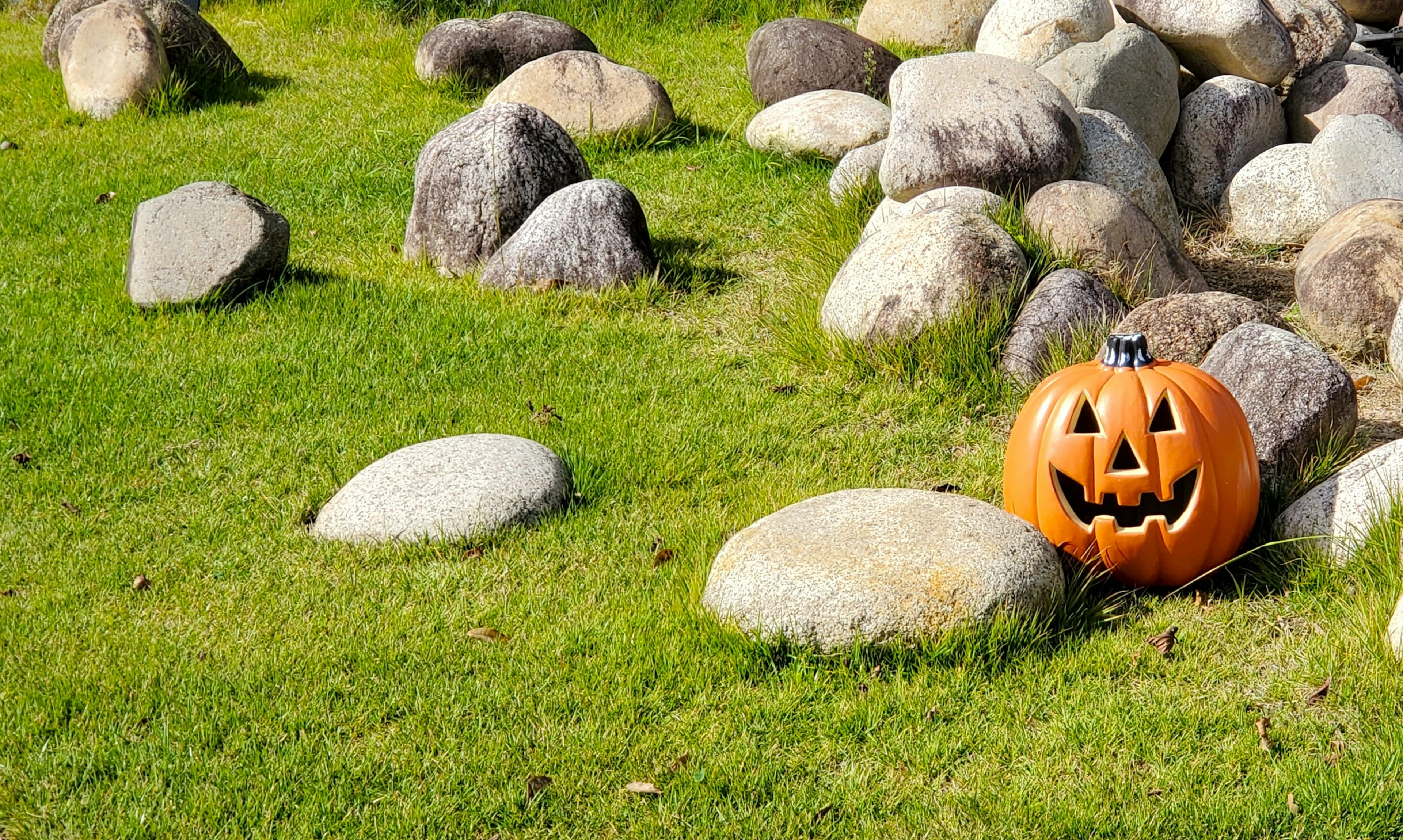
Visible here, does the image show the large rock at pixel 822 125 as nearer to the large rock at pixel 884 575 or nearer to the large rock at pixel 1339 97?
the large rock at pixel 1339 97

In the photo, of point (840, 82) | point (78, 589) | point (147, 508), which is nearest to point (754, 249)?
point (840, 82)

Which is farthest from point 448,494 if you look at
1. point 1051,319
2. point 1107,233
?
point 1107,233

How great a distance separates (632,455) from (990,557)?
1714 mm

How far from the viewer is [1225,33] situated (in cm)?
765

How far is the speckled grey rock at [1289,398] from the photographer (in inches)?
170

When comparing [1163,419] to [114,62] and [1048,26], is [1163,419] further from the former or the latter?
[114,62]

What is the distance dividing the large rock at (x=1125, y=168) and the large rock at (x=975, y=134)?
25cm

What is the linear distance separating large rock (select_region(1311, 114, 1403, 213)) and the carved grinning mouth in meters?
3.84

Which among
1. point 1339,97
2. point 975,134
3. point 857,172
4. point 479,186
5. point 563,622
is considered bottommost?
point 563,622

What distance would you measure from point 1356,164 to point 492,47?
5.97m

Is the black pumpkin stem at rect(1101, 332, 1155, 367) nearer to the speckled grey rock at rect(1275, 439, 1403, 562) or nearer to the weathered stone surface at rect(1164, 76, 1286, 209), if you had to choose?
the speckled grey rock at rect(1275, 439, 1403, 562)

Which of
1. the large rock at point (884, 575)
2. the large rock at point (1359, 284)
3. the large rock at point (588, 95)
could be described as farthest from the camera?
the large rock at point (588, 95)

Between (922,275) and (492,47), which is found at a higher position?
(922,275)

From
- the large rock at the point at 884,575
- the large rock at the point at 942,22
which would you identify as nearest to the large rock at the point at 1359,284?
the large rock at the point at 884,575
